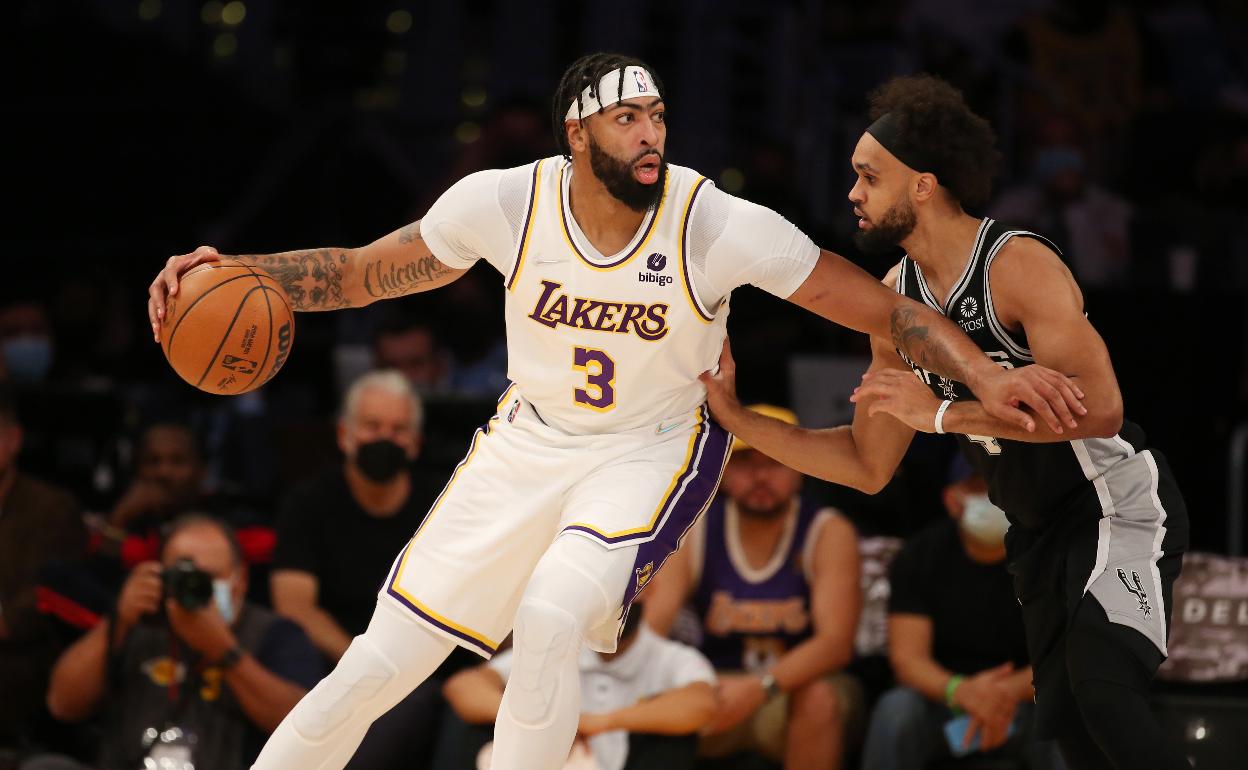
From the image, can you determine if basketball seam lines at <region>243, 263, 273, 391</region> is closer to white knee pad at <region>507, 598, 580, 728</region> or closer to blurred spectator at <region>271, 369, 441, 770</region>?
white knee pad at <region>507, 598, 580, 728</region>

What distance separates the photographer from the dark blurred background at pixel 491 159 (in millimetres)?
7590

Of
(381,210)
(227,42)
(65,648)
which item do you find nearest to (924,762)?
(65,648)

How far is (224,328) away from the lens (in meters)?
4.49

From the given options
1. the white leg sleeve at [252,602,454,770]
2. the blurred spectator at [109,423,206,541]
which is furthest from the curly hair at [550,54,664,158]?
the blurred spectator at [109,423,206,541]

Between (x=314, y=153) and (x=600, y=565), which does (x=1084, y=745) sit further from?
(x=314, y=153)

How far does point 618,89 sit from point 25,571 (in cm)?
381

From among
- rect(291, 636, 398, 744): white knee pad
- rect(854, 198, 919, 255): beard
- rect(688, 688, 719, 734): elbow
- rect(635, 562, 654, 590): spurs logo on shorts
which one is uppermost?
rect(854, 198, 919, 255): beard

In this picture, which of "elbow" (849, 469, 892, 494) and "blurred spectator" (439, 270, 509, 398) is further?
"blurred spectator" (439, 270, 509, 398)

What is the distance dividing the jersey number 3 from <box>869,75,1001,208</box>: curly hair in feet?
3.30

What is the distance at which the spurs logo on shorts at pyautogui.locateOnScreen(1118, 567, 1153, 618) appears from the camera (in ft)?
13.6

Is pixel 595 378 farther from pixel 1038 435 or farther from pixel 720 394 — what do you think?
pixel 1038 435

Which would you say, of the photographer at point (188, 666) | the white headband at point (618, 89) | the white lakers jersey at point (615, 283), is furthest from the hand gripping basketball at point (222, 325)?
the photographer at point (188, 666)

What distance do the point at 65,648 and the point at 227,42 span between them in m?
6.62

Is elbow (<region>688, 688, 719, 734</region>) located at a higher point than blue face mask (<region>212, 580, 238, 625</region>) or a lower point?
lower
